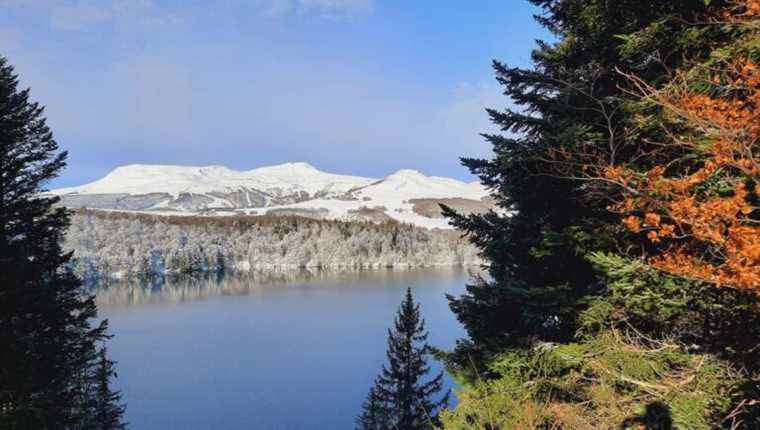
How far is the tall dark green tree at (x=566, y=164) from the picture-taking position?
6504 mm

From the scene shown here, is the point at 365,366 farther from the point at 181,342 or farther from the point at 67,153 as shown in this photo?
the point at 67,153

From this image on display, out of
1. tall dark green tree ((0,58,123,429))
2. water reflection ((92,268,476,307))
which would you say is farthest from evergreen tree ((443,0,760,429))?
water reflection ((92,268,476,307))

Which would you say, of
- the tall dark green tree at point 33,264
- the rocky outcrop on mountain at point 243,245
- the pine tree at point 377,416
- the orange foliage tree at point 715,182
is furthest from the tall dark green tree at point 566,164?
the rocky outcrop on mountain at point 243,245

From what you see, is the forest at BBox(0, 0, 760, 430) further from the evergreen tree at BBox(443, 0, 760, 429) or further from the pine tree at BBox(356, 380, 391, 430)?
the pine tree at BBox(356, 380, 391, 430)

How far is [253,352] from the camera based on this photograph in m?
44.1

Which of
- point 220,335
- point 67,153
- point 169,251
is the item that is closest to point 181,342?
point 220,335

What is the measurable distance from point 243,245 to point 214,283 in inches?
1806

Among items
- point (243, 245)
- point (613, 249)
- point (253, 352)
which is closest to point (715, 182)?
point (613, 249)

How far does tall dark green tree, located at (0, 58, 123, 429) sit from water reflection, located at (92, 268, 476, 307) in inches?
2423

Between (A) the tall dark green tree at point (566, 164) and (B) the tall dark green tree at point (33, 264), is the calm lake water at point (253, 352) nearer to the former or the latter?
A: (B) the tall dark green tree at point (33, 264)

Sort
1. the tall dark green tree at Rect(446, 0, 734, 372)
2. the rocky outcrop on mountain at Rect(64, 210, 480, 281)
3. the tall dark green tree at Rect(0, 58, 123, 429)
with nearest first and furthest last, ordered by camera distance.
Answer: the tall dark green tree at Rect(446, 0, 734, 372) < the tall dark green tree at Rect(0, 58, 123, 429) < the rocky outcrop on mountain at Rect(64, 210, 480, 281)

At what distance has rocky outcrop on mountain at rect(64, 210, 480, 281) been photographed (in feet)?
393

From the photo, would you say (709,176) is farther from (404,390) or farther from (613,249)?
(404,390)

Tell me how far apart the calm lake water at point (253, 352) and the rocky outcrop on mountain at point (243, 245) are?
38407 millimetres
